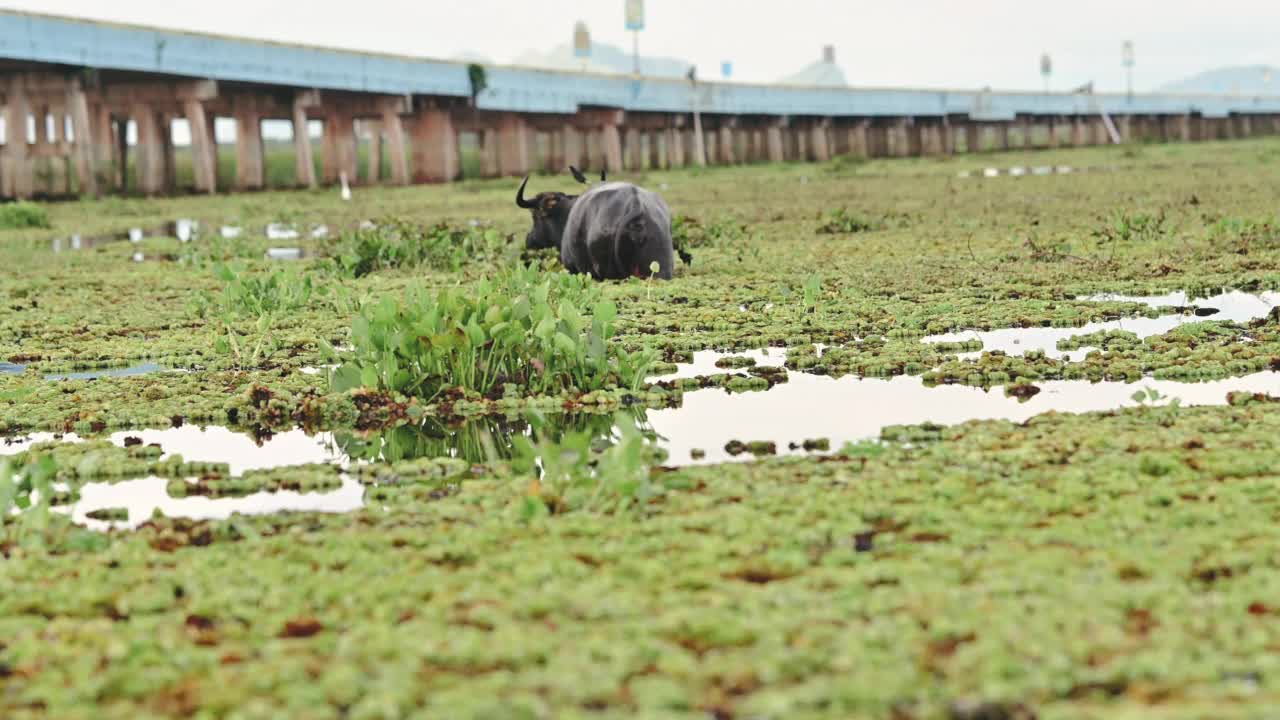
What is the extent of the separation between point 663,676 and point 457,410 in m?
3.36

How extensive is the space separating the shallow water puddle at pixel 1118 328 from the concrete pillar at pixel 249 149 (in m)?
26.4

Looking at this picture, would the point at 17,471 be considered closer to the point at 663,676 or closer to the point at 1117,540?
the point at 663,676

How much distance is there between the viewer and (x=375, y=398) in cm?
640

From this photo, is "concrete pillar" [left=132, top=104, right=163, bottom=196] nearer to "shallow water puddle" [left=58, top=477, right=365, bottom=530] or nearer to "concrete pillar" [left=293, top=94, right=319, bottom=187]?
"concrete pillar" [left=293, top=94, right=319, bottom=187]

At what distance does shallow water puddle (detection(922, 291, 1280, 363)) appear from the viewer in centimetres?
756

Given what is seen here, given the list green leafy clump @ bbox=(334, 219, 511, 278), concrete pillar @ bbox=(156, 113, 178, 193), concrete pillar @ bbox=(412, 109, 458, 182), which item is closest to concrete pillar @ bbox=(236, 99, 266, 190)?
concrete pillar @ bbox=(156, 113, 178, 193)

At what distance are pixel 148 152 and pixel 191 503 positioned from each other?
28.0m

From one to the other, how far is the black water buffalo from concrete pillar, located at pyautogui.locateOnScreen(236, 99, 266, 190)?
22.6 meters

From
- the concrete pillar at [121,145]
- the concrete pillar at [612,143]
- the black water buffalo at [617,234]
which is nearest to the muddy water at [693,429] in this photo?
the black water buffalo at [617,234]

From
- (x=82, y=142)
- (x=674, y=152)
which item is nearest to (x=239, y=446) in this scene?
(x=82, y=142)

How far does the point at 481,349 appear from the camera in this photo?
6578mm

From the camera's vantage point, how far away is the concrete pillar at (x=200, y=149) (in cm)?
3089

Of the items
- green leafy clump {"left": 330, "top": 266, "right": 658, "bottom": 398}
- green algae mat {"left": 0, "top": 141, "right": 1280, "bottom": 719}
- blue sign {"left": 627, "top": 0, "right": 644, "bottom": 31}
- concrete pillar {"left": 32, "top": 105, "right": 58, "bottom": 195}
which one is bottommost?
green algae mat {"left": 0, "top": 141, "right": 1280, "bottom": 719}

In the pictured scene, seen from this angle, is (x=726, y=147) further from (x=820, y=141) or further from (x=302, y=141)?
(x=302, y=141)
